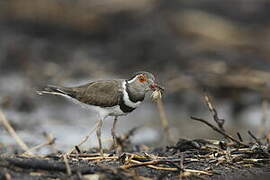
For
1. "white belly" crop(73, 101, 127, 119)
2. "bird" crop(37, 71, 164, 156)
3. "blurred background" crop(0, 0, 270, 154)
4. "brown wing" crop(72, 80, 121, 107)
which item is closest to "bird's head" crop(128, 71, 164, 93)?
"bird" crop(37, 71, 164, 156)

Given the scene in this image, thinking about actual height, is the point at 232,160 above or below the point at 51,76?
below

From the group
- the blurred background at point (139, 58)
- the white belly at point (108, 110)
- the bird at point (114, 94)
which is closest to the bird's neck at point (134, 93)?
the bird at point (114, 94)

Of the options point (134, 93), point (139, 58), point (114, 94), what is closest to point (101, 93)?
point (114, 94)

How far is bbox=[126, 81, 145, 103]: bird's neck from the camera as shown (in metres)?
5.07

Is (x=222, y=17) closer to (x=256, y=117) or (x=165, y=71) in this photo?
(x=165, y=71)

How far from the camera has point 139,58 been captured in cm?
1133

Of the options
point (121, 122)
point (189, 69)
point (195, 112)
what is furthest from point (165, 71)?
point (121, 122)

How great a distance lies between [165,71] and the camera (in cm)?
1038

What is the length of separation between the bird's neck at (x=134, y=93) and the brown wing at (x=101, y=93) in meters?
0.08

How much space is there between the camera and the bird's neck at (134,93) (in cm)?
507

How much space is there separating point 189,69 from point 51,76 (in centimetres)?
229

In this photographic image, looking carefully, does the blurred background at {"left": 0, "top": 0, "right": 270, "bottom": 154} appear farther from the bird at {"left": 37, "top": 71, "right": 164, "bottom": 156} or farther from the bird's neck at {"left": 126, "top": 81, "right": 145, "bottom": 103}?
the bird's neck at {"left": 126, "top": 81, "right": 145, "bottom": 103}

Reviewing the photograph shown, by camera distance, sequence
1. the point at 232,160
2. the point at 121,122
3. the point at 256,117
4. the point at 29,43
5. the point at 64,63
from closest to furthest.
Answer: the point at 232,160, the point at 121,122, the point at 256,117, the point at 64,63, the point at 29,43

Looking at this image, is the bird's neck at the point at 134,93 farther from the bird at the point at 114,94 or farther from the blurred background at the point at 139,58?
the blurred background at the point at 139,58
